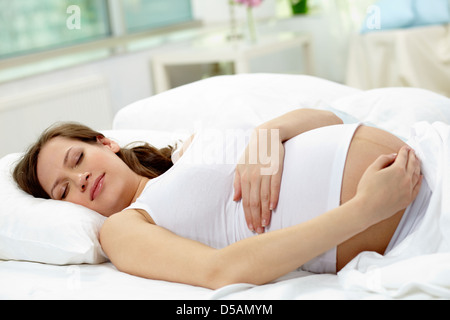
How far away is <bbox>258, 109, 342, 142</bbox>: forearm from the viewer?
1283 mm

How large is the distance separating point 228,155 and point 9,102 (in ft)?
4.88

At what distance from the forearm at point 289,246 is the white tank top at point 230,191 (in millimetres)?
93

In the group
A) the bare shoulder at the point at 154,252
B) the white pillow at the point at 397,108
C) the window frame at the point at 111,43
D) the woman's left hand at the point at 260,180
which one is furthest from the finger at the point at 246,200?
the window frame at the point at 111,43

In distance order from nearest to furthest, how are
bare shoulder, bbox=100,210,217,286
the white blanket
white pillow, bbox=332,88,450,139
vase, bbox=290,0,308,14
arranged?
the white blanket < bare shoulder, bbox=100,210,217,286 < white pillow, bbox=332,88,450,139 < vase, bbox=290,0,308,14

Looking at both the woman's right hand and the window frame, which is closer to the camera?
the woman's right hand

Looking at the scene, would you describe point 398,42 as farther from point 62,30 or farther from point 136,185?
point 136,185

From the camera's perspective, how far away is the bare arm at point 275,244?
98 centimetres

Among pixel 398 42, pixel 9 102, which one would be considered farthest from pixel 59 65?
pixel 398 42

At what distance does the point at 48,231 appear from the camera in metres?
1.24

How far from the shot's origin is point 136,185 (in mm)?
1377

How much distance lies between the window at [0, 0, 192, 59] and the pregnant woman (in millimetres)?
1778

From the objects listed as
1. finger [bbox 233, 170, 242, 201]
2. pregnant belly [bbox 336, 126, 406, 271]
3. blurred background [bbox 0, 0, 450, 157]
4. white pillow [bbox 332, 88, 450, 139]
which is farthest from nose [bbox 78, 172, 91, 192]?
blurred background [bbox 0, 0, 450, 157]

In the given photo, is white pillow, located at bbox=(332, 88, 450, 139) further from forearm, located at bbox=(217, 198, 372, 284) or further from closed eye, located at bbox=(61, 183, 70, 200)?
closed eye, located at bbox=(61, 183, 70, 200)

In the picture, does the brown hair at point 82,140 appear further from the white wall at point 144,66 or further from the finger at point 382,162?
the white wall at point 144,66
